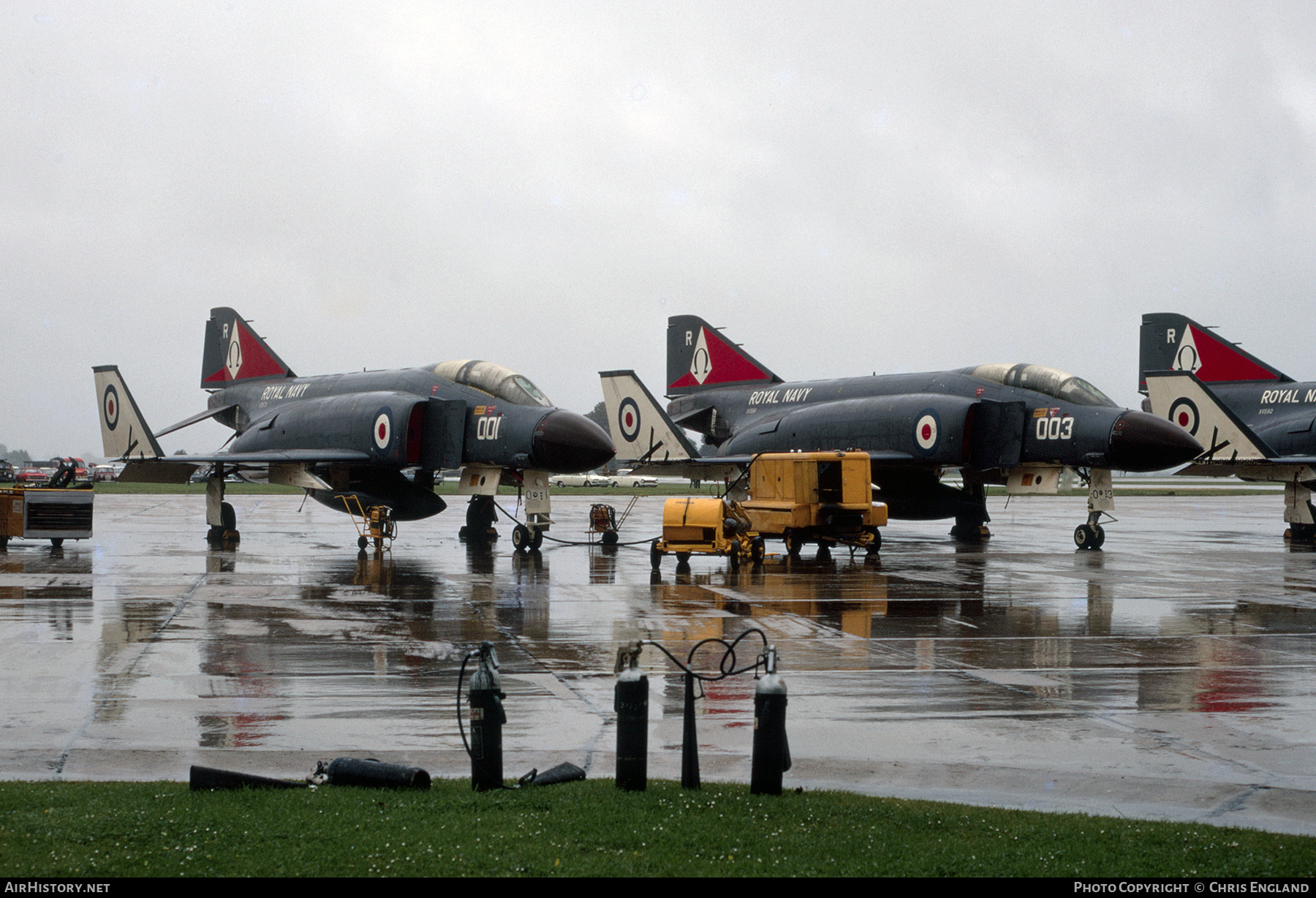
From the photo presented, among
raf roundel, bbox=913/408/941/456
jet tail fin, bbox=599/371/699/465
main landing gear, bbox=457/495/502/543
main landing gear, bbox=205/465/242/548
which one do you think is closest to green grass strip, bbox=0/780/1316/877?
main landing gear, bbox=205/465/242/548

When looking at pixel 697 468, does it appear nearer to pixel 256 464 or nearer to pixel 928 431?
pixel 928 431

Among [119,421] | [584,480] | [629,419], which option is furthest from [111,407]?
[584,480]

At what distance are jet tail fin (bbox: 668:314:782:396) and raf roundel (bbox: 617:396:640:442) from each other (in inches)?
209

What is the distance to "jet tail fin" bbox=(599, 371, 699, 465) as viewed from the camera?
28.9 meters

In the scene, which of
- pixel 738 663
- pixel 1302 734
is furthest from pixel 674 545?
pixel 1302 734

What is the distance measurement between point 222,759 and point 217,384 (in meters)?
28.0

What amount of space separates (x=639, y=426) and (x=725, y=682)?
66.4 feet

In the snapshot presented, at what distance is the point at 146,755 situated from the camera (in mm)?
6754

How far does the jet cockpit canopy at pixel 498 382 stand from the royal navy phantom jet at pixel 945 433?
454 centimetres

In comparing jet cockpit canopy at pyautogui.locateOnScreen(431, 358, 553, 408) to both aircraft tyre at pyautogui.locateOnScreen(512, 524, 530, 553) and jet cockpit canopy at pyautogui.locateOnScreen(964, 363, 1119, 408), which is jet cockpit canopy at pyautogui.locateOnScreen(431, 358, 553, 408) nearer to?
aircraft tyre at pyautogui.locateOnScreen(512, 524, 530, 553)

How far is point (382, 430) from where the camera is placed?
24.0m

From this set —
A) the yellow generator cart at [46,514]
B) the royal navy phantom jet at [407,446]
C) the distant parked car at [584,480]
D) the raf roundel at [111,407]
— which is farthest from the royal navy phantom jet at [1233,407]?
the distant parked car at [584,480]

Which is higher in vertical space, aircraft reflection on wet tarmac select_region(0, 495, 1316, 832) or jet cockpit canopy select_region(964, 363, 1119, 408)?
jet cockpit canopy select_region(964, 363, 1119, 408)
